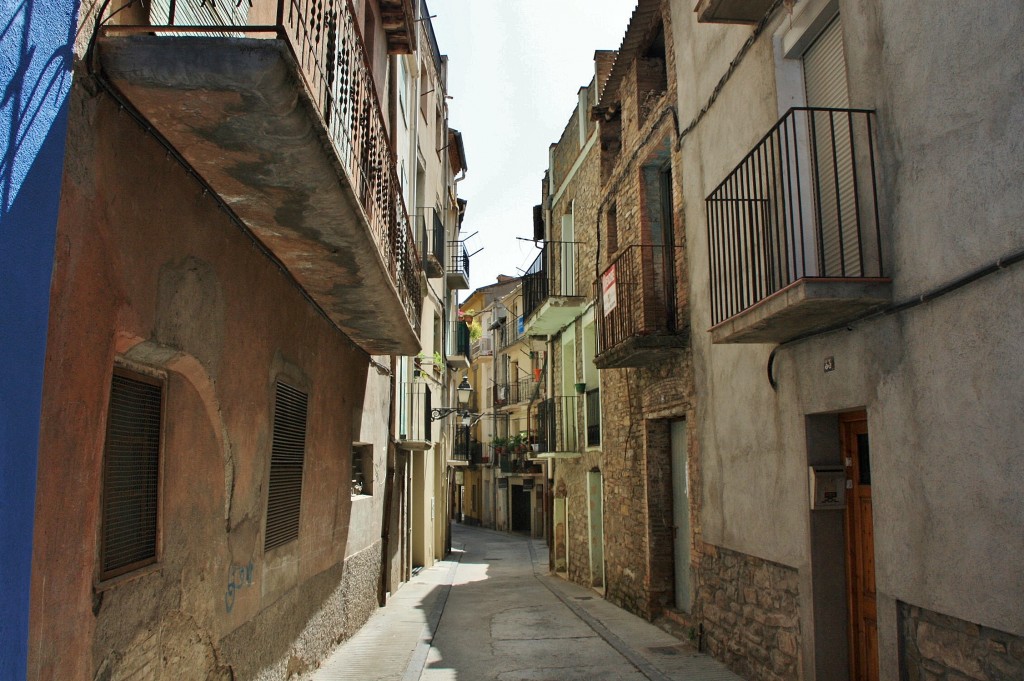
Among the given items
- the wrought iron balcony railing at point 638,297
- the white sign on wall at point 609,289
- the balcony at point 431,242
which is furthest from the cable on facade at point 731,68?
the balcony at point 431,242

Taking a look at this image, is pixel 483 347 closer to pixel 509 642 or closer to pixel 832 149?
pixel 509 642

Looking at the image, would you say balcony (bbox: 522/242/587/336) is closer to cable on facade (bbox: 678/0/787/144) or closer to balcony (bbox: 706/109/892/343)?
cable on facade (bbox: 678/0/787/144)

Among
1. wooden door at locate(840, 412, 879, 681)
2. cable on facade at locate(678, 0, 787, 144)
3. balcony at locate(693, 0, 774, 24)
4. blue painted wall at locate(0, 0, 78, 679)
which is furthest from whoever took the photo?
cable on facade at locate(678, 0, 787, 144)

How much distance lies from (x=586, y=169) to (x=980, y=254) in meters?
12.4

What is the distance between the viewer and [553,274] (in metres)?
19.4

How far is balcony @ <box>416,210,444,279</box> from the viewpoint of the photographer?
18234 mm

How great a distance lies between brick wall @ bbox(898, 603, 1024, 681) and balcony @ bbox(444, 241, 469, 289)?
68.2ft

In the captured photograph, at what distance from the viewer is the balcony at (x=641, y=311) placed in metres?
10.5

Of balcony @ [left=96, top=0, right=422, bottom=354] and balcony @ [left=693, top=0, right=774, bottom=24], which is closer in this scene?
balcony @ [left=96, top=0, right=422, bottom=354]

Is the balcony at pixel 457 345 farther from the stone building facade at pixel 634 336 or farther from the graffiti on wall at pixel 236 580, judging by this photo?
the graffiti on wall at pixel 236 580

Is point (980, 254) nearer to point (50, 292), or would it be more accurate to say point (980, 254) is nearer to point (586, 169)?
point (50, 292)

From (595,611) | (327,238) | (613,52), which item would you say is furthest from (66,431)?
(613,52)

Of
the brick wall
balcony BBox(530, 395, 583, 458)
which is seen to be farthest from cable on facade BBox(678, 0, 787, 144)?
balcony BBox(530, 395, 583, 458)

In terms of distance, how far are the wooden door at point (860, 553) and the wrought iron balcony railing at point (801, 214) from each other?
1332 mm
